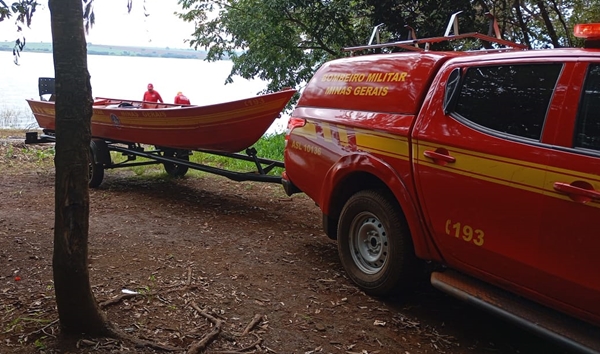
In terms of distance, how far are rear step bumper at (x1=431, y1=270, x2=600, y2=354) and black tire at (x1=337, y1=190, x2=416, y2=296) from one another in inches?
15.3

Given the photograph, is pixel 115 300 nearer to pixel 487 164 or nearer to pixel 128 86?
pixel 487 164

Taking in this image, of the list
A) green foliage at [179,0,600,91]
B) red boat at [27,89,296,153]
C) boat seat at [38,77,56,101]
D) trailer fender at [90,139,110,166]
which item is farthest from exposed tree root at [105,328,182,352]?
green foliage at [179,0,600,91]

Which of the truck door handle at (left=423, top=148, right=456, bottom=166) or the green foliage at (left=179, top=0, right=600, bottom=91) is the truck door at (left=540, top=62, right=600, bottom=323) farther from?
the green foliage at (left=179, top=0, right=600, bottom=91)

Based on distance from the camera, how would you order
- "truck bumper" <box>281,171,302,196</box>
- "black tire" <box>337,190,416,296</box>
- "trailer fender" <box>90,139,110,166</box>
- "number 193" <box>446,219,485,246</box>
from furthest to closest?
"trailer fender" <box>90,139,110,166</box> → "truck bumper" <box>281,171,302,196</box> → "black tire" <box>337,190,416,296</box> → "number 193" <box>446,219,485,246</box>

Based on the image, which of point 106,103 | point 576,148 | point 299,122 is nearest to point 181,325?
point 299,122

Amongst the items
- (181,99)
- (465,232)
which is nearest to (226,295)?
(465,232)

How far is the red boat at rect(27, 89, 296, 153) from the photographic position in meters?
7.11

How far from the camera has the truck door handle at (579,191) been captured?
289 cm

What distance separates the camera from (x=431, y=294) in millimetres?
4660

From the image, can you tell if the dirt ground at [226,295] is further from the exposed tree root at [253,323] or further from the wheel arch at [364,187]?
the wheel arch at [364,187]

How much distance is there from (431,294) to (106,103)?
7.71 meters

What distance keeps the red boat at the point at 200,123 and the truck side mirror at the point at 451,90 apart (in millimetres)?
3101

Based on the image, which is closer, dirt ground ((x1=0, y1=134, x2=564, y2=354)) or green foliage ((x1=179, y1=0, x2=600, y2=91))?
dirt ground ((x1=0, y1=134, x2=564, y2=354))

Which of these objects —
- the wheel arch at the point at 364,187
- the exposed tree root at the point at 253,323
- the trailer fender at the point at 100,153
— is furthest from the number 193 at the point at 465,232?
the trailer fender at the point at 100,153
